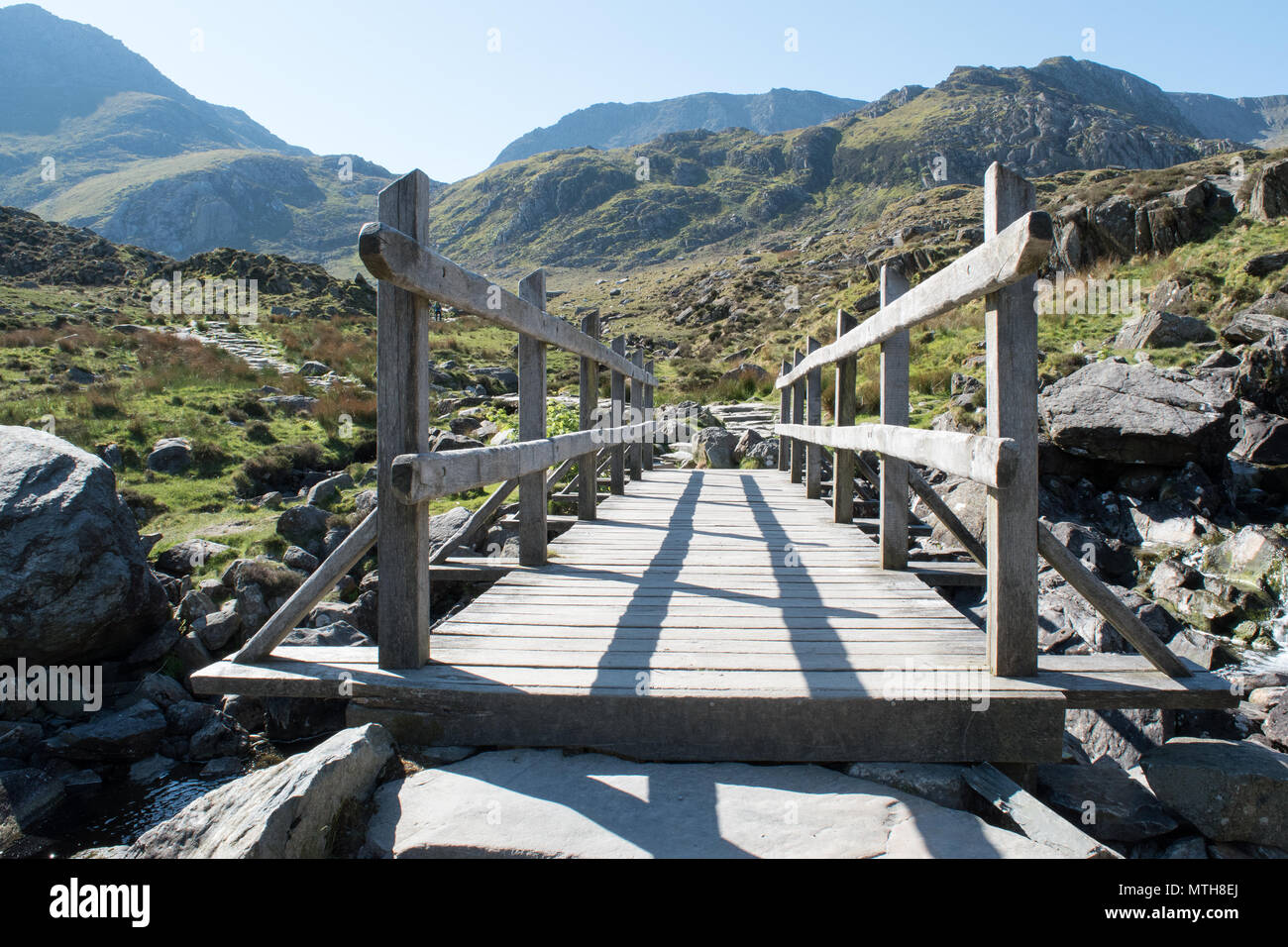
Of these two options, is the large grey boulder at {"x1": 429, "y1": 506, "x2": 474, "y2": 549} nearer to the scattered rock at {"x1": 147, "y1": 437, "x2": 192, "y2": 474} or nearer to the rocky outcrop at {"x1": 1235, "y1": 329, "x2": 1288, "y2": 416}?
the scattered rock at {"x1": 147, "y1": 437, "x2": 192, "y2": 474}

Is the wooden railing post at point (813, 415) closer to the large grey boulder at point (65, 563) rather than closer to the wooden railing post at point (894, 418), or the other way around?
the wooden railing post at point (894, 418)

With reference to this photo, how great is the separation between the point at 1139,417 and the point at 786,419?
446cm

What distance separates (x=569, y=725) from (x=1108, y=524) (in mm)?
7495

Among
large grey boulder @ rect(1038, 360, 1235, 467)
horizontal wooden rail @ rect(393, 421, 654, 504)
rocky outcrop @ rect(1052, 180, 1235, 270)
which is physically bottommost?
horizontal wooden rail @ rect(393, 421, 654, 504)

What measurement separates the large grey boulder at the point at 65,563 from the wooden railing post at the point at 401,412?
3863 mm

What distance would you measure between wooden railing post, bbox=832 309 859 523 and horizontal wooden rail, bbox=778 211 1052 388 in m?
1.12

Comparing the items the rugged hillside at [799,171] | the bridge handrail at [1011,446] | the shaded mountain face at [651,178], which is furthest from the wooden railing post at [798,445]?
the shaded mountain face at [651,178]

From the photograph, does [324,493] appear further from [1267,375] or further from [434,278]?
[1267,375]

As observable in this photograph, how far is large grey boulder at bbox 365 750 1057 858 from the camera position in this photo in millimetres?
2092

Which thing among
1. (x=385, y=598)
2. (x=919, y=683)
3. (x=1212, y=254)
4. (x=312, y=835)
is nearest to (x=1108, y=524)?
(x=919, y=683)

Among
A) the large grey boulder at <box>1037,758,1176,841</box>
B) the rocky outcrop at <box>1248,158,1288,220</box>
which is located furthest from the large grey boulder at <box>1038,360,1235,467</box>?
the rocky outcrop at <box>1248,158,1288,220</box>

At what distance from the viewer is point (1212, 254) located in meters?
15.4

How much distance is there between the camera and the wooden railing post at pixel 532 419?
15.4ft
